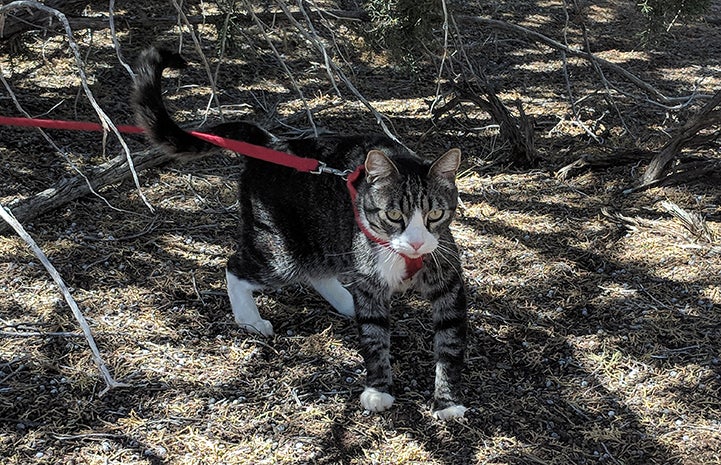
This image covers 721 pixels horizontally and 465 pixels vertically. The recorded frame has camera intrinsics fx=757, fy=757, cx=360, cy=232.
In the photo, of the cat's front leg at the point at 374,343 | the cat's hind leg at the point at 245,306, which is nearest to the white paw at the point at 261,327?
the cat's hind leg at the point at 245,306

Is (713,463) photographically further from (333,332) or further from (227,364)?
(227,364)

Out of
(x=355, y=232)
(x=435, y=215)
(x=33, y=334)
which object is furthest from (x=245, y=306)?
(x=435, y=215)

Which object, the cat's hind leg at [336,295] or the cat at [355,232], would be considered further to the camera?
the cat's hind leg at [336,295]

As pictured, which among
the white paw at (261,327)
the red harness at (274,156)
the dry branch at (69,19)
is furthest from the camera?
the dry branch at (69,19)

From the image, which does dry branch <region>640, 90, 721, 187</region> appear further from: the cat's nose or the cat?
the cat's nose

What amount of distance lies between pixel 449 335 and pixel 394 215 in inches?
20.7

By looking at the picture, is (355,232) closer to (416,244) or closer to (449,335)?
(416,244)

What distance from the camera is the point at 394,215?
2.77 meters

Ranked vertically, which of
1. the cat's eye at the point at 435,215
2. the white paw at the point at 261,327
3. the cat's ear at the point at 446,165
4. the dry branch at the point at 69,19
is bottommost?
the white paw at the point at 261,327

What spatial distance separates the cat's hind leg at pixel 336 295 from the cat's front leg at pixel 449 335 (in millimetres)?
535

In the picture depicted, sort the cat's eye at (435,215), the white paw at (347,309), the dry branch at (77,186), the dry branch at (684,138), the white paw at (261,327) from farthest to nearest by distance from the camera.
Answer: the dry branch at (684,138) < the dry branch at (77,186) < the white paw at (347,309) < the white paw at (261,327) < the cat's eye at (435,215)

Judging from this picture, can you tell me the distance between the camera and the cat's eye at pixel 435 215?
277 cm

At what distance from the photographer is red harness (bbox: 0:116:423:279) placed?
2869 mm

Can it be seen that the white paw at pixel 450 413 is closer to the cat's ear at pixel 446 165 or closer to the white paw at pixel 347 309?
the white paw at pixel 347 309
